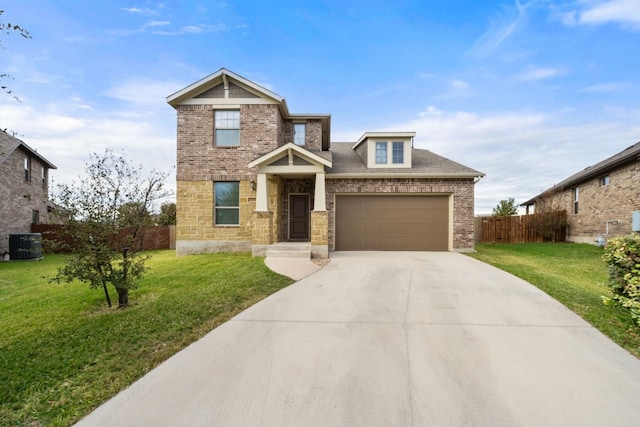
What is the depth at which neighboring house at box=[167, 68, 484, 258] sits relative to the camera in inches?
495

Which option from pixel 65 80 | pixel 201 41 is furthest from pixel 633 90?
pixel 65 80

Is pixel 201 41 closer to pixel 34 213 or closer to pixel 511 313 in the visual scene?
pixel 511 313

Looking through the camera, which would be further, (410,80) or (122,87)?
(410,80)

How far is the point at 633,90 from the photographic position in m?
11.9

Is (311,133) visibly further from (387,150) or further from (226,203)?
(226,203)

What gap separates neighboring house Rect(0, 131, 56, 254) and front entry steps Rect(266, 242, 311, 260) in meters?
11.7

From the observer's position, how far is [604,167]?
1524 centimetres

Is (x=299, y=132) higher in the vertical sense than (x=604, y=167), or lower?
higher

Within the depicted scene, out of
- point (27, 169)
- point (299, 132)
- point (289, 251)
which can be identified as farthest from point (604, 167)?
point (27, 169)

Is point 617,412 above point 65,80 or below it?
below

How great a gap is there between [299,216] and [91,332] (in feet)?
31.4

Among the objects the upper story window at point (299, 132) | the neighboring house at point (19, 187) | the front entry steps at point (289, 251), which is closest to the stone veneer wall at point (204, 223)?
the front entry steps at point (289, 251)

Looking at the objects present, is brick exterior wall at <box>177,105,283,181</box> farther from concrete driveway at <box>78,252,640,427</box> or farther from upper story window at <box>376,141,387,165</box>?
concrete driveway at <box>78,252,640,427</box>

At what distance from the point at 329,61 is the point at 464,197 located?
27.5ft
